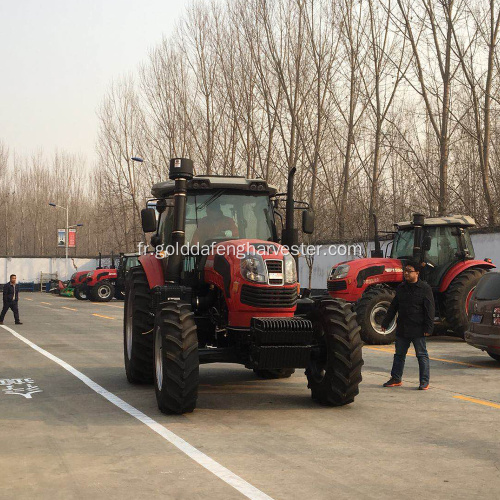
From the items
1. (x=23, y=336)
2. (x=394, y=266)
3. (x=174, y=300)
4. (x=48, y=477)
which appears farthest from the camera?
(x=23, y=336)

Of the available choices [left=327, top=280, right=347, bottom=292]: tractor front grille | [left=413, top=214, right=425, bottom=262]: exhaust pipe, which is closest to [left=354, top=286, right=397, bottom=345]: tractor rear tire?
[left=327, top=280, right=347, bottom=292]: tractor front grille

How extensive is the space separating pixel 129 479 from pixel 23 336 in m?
15.0

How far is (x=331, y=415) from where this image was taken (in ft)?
29.3

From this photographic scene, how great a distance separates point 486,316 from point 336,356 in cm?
519

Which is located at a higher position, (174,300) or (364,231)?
(364,231)

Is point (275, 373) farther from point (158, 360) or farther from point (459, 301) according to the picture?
point (459, 301)

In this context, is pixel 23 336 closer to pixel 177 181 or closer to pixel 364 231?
pixel 177 181

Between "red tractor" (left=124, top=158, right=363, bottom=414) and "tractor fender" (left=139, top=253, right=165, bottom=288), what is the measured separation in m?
0.02

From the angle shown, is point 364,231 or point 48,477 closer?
point 48,477

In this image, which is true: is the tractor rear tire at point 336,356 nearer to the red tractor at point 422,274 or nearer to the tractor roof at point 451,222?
the red tractor at point 422,274

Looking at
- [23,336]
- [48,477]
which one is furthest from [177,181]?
[23,336]

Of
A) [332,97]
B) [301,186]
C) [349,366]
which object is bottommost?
[349,366]

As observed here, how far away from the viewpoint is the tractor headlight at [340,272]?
18109mm

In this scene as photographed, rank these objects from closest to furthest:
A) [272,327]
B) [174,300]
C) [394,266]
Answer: [272,327] → [174,300] → [394,266]
